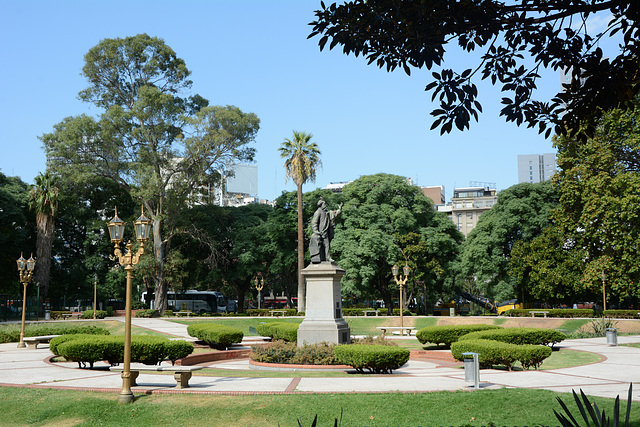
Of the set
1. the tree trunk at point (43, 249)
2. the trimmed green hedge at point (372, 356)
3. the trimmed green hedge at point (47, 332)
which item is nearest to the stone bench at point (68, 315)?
the tree trunk at point (43, 249)

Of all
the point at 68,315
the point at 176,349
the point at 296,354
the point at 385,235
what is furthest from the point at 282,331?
the point at 68,315

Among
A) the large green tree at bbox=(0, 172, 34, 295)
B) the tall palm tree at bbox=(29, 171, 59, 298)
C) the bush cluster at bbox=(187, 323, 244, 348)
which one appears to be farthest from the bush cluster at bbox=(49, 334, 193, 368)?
the large green tree at bbox=(0, 172, 34, 295)

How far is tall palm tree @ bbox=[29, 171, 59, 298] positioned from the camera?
44.8m

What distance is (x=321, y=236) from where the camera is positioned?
63.9 feet

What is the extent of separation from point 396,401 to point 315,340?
8068 mm

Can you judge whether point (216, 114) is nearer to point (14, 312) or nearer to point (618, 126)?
point (14, 312)

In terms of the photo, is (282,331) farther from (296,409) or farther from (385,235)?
(385,235)

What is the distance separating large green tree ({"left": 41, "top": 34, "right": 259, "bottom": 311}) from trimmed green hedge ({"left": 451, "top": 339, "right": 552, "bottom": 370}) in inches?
1296

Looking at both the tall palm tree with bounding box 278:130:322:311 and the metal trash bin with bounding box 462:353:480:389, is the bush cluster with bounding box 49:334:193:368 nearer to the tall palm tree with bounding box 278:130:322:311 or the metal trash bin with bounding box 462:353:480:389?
the metal trash bin with bounding box 462:353:480:389

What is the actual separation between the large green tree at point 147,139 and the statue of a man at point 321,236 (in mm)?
26813

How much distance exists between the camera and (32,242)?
161 ft

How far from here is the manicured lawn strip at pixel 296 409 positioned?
30.7 feet

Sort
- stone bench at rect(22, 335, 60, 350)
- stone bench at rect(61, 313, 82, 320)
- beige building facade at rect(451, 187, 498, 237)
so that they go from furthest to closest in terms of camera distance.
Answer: beige building facade at rect(451, 187, 498, 237) < stone bench at rect(61, 313, 82, 320) < stone bench at rect(22, 335, 60, 350)

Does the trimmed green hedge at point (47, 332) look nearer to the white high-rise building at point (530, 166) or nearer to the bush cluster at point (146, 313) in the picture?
the bush cluster at point (146, 313)
